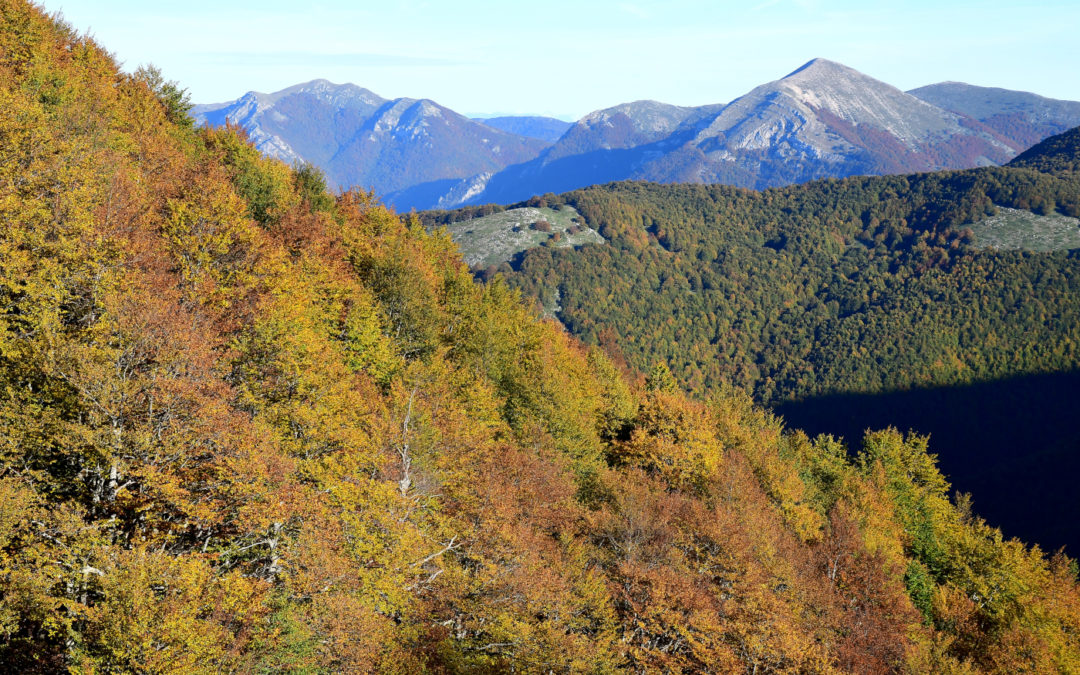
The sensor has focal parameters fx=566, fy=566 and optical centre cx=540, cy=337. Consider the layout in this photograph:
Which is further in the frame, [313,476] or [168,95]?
[168,95]

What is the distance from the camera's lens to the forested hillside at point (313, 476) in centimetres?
2031

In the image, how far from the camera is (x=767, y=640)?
32.7 metres

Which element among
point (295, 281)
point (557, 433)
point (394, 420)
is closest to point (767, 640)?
point (557, 433)

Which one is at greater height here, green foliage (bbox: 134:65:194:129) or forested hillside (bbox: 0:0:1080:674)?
green foliage (bbox: 134:65:194:129)

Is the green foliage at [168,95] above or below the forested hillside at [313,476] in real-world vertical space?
above

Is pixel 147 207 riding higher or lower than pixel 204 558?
higher

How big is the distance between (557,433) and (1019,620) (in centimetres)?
5407

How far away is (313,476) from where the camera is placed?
91.8 ft

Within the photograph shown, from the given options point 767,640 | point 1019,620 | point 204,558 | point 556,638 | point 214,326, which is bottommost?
point 1019,620

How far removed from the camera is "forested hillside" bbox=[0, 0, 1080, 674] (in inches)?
800

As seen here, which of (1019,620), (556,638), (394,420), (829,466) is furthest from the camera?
(829,466)

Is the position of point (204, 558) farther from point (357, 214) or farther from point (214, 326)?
point (357, 214)

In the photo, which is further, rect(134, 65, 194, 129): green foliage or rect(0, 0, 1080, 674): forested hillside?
rect(134, 65, 194, 129): green foliage

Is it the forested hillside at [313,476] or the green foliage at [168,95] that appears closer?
the forested hillside at [313,476]
